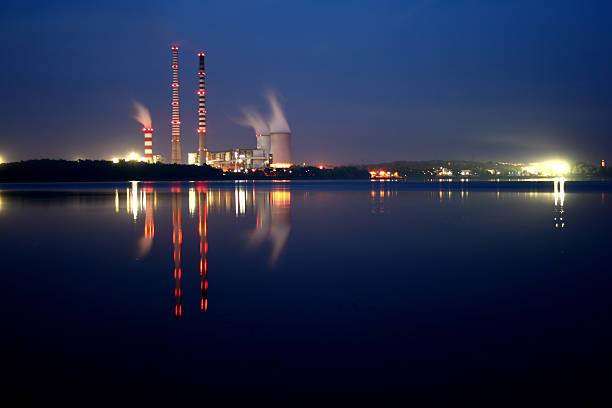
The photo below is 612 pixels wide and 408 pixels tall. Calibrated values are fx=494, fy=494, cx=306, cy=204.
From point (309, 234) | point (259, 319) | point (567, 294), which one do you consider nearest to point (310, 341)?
point (259, 319)

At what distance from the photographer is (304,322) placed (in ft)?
16.2

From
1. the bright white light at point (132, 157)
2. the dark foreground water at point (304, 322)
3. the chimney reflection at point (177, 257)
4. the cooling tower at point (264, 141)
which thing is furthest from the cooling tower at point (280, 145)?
the dark foreground water at point (304, 322)

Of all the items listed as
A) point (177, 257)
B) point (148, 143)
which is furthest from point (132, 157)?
point (177, 257)

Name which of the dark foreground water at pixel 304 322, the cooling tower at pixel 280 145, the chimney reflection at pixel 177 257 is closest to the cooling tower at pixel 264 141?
the cooling tower at pixel 280 145

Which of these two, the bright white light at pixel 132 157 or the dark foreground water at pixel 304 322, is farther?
the bright white light at pixel 132 157

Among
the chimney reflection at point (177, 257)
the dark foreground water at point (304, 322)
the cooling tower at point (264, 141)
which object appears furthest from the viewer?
the cooling tower at point (264, 141)

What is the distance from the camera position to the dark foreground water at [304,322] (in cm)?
347

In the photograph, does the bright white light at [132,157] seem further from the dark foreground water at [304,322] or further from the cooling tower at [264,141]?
the dark foreground water at [304,322]

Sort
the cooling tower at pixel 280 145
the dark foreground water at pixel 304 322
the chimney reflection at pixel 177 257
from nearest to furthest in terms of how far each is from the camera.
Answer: the dark foreground water at pixel 304 322 → the chimney reflection at pixel 177 257 → the cooling tower at pixel 280 145

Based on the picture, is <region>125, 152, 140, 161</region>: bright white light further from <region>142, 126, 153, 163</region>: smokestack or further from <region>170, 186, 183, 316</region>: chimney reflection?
<region>170, 186, 183, 316</region>: chimney reflection

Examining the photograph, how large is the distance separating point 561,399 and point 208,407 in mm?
2308

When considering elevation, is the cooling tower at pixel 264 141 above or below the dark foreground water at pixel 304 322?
above

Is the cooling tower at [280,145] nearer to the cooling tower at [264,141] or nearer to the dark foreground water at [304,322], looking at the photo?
the cooling tower at [264,141]

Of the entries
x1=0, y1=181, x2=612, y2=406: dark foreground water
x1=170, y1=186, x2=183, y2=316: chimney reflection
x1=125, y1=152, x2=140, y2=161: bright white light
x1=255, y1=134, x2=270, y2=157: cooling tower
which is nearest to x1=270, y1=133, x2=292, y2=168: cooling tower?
x1=255, y1=134, x2=270, y2=157: cooling tower
